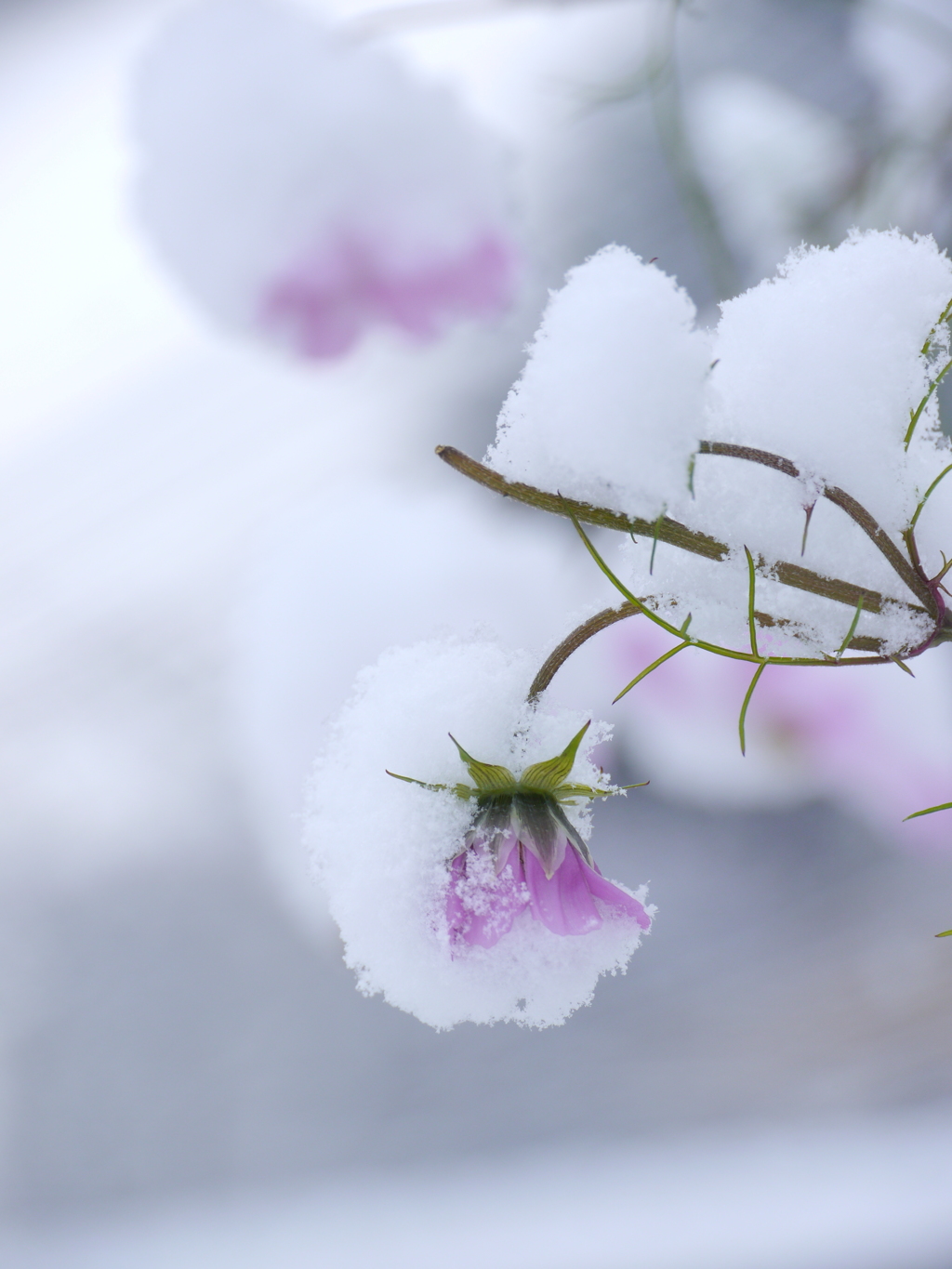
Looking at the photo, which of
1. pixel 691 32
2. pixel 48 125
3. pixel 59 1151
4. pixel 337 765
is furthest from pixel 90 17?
pixel 59 1151

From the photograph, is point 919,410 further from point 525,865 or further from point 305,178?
point 305,178

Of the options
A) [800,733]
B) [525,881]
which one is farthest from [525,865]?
[800,733]

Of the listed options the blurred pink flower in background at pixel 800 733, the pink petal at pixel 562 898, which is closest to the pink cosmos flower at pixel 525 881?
the pink petal at pixel 562 898

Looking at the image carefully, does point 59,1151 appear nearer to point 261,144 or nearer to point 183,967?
point 183,967

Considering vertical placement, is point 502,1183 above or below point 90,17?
→ below

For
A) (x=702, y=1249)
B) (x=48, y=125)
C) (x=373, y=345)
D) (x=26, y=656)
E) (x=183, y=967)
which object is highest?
(x=48, y=125)

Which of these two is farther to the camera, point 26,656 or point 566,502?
point 26,656
